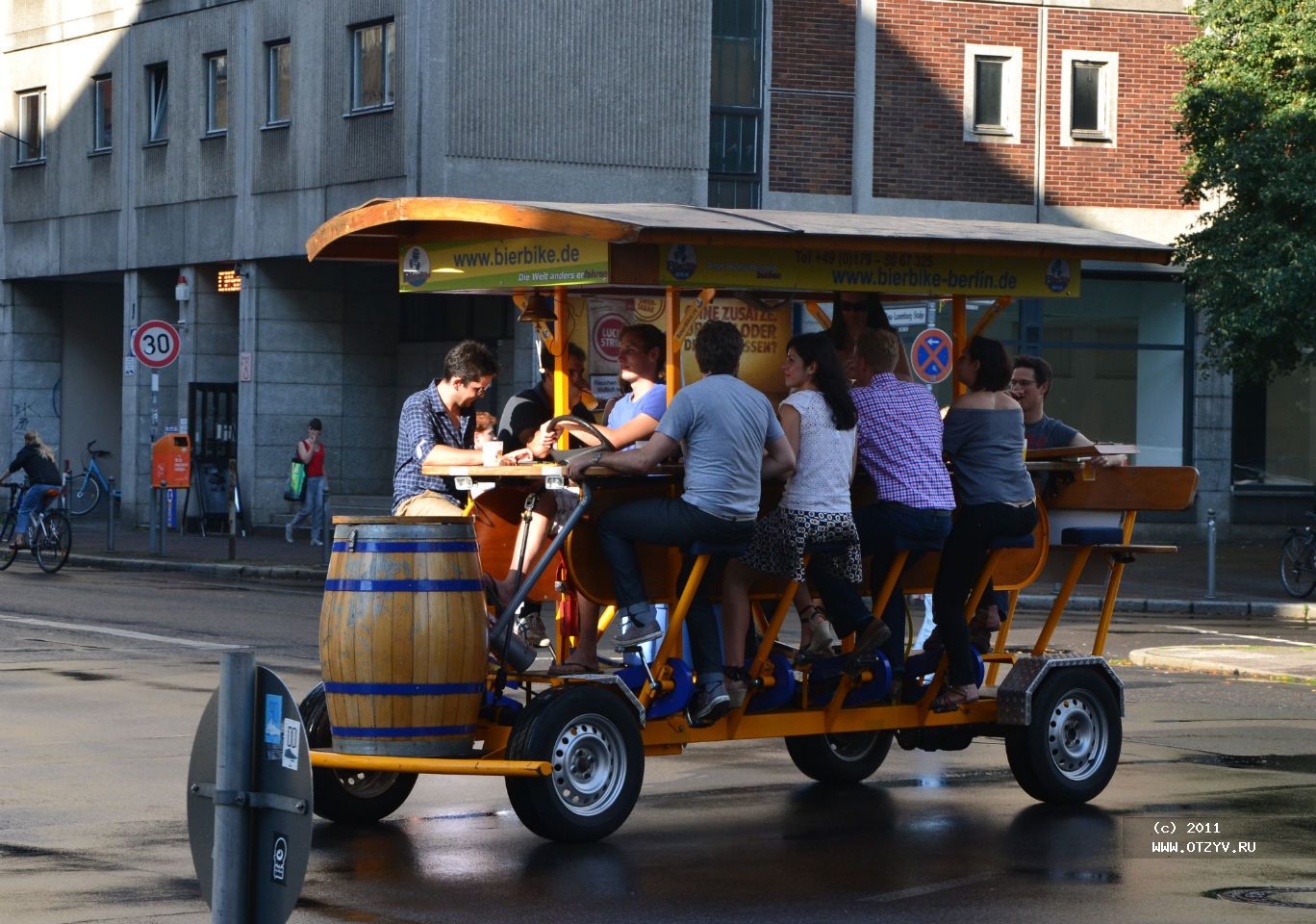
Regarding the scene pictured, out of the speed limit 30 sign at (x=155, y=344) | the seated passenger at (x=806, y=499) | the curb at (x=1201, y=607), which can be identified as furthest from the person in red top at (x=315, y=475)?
the seated passenger at (x=806, y=499)

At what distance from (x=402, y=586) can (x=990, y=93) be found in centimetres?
2589

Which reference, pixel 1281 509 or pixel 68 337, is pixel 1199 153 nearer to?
pixel 1281 509

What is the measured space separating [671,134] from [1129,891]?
24269 millimetres

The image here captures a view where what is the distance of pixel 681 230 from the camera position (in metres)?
9.00

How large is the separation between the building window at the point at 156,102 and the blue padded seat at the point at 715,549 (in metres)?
29.1

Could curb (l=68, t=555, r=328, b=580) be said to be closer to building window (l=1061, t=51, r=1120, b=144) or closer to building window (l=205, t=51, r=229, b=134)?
building window (l=205, t=51, r=229, b=134)

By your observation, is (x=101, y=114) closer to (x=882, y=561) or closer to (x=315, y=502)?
(x=315, y=502)

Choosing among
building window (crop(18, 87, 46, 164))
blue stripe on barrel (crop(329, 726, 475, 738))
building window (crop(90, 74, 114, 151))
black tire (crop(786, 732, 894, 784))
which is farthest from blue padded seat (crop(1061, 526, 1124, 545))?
building window (crop(18, 87, 46, 164))

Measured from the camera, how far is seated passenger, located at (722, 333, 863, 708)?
9.43 m

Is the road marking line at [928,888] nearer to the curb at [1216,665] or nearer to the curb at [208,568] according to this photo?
the curb at [1216,665]

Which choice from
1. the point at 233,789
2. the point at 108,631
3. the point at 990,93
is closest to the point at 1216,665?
the point at 108,631

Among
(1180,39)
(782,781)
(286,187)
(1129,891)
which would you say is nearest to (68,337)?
(286,187)

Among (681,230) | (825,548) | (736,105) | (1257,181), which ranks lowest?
(825,548)

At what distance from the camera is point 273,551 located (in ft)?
96.6
